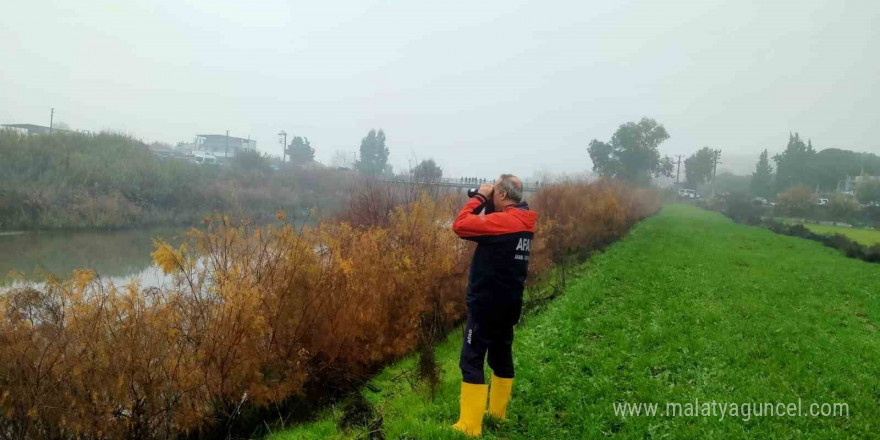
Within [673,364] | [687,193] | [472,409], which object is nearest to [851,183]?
[673,364]

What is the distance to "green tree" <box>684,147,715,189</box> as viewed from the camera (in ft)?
208

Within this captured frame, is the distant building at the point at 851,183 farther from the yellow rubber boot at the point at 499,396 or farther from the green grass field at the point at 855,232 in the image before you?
the yellow rubber boot at the point at 499,396

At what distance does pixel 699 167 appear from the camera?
217 ft

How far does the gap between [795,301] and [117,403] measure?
34.6 ft

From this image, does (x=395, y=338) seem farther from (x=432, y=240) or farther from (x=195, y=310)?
(x=195, y=310)

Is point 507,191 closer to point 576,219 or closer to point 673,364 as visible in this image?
point 673,364

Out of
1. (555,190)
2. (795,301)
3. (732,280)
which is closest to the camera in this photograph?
(795,301)

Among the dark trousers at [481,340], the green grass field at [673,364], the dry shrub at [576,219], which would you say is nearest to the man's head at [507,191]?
the dark trousers at [481,340]

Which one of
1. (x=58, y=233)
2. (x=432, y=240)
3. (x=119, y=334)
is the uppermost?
(x=432, y=240)

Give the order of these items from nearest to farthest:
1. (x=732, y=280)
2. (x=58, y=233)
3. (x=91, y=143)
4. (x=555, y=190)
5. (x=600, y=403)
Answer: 1. (x=600, y=403)
2. (x=732, y=280)
3. (x=555, y=190)
4. (x=58, y=233)
5. (x=91, y=143)

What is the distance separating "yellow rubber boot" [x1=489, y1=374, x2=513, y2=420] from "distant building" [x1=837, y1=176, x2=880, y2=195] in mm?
30314

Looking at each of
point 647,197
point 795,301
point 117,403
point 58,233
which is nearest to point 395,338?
point 117,403

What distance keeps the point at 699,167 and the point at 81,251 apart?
2686 inches

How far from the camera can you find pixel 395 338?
25.4 ft
